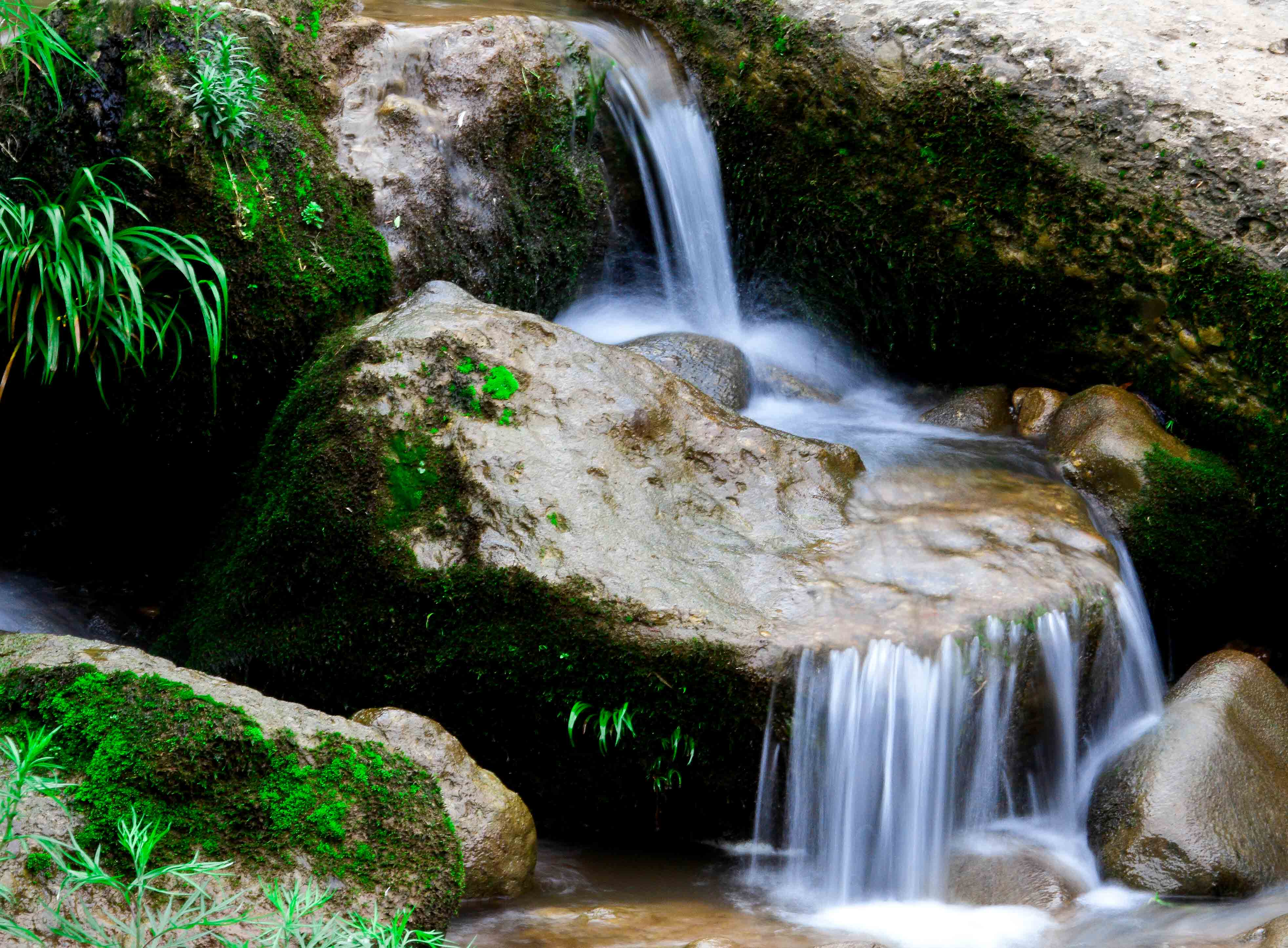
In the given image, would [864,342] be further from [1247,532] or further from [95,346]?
[95,346]

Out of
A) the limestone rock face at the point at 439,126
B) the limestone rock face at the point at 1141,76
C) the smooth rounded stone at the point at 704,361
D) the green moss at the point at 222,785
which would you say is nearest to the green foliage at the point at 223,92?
the limestone rock face at the point at 439,126

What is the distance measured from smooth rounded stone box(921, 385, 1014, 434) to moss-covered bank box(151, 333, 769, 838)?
2.50 metres

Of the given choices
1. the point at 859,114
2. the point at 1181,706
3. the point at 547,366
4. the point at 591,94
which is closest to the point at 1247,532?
the point at 1181,706

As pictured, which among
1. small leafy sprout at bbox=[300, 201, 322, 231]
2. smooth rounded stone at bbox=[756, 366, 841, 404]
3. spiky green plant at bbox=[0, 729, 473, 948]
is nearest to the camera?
spiky green plant at bbox=[0, 729, 473, 948]

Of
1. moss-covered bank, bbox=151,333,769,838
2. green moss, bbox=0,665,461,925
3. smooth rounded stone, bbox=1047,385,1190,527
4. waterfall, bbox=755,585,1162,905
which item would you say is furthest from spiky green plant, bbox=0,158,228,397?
smooth rounded stone, bbox=1047,385,1190,527

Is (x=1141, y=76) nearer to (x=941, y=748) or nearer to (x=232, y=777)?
(x=941, y=748)

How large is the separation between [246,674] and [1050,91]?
4.33 m

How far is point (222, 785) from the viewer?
275 centimetres

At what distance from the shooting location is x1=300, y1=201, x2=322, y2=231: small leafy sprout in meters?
4.61

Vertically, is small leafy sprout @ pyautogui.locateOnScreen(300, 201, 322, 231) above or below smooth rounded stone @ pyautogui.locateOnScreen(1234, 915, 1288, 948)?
above

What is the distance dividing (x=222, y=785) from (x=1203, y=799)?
3.07 meters

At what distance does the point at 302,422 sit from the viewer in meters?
4.10

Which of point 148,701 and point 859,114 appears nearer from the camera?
point 148,701

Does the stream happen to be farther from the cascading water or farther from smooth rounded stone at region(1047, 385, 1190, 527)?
smooth rounded stone at region(1047, 385, 1190, 527)
